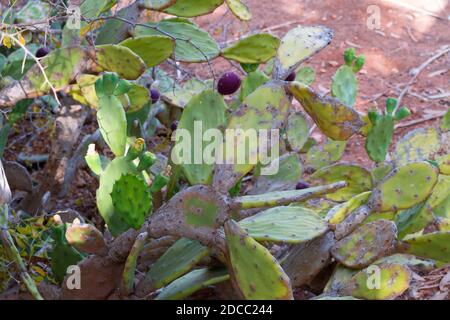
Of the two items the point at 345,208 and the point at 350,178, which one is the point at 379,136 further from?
the point at 345,208

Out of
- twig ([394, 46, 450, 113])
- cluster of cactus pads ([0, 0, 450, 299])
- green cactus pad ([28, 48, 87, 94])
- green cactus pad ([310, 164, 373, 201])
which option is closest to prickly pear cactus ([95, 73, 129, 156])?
cluster of cactus pads ([0, 0, 450, 299])

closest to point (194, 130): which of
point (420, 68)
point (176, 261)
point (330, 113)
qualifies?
point (176, 261)

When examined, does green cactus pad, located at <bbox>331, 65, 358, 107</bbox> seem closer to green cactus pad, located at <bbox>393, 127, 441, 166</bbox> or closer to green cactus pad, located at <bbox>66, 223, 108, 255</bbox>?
green cactus pad, located at <bbox>393, 127, 441, 166</bbox>

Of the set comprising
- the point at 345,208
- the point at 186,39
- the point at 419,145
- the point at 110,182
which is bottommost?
the point at 419,145

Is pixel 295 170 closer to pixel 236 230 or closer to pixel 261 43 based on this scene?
pixel 261 43

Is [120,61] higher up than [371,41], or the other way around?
[120,61]
